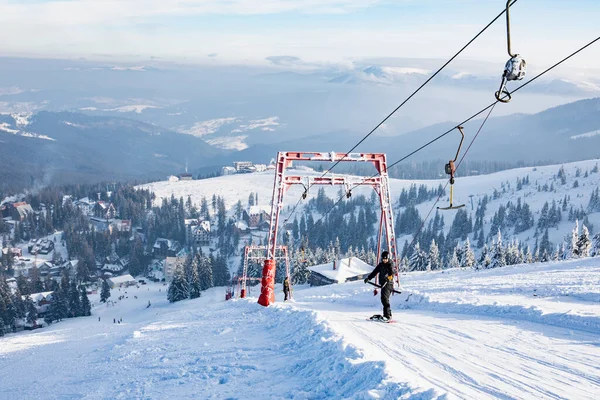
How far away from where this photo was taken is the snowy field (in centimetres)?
808

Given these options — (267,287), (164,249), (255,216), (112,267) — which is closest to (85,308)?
(112,267)

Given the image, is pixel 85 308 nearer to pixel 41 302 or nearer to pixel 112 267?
pixel 41 302

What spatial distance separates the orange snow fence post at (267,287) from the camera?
1930 centimetres

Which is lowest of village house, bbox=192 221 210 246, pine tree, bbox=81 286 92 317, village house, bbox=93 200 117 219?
pine tree, bbox=81 286 92 317

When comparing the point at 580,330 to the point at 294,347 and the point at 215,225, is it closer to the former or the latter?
the point at 294,347

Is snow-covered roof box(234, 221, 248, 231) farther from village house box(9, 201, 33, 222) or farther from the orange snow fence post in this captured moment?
the orange snow fence post

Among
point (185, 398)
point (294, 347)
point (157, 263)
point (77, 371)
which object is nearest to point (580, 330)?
point (294, 347)

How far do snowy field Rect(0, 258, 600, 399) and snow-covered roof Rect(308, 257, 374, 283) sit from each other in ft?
151

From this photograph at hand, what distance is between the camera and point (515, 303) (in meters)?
15.5

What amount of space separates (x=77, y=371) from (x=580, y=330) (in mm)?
12573

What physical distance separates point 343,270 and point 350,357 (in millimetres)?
57785

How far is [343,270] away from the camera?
66.2 m

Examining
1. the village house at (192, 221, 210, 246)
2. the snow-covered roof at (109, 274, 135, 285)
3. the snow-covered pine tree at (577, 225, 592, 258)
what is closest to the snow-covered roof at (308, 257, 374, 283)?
the snow-covered pine tree at (577, 225, 592, 258)

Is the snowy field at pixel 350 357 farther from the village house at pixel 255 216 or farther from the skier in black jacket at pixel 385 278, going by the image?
the village house at pixel 255 216
